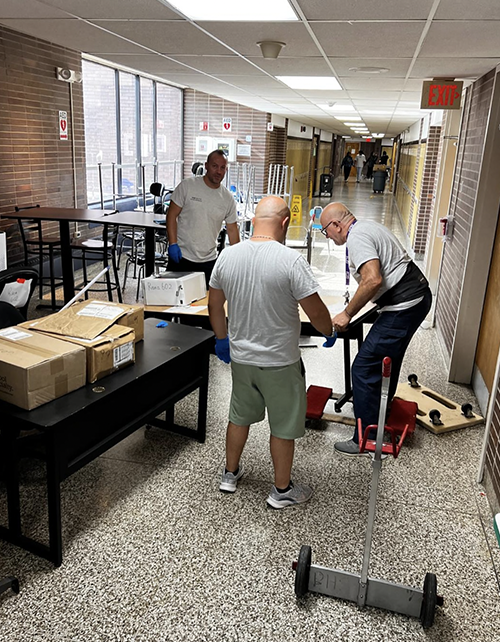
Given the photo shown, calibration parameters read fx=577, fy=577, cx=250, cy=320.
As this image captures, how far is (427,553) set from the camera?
257 cm

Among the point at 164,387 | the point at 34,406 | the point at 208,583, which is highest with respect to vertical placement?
the point at 34,406

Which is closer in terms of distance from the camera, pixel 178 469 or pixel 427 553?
pixel 427 553

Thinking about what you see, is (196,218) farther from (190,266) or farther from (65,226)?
(65,226)

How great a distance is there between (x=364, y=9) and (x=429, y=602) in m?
2.78

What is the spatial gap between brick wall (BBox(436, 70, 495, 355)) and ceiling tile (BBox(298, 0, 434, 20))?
1545 mm

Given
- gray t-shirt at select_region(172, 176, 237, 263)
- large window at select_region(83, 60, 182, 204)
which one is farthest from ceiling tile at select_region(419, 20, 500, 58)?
large window at select_region(83, 60, 182, 204)

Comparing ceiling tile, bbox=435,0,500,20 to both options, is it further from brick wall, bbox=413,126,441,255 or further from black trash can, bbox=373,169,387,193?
black trash can, bbox=373,169,387,193

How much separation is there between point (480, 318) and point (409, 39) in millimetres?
2049

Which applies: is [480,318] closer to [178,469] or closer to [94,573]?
[178,469]

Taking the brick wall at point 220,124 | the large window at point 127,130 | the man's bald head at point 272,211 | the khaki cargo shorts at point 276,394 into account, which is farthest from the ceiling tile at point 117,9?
the brick wall at point 220,124

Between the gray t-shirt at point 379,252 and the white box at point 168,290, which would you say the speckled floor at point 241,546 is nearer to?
the white box at point 168,290

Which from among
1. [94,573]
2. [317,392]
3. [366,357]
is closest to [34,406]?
[94,573]

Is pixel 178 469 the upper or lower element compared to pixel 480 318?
lower

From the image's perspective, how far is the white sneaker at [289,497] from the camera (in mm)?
2838
